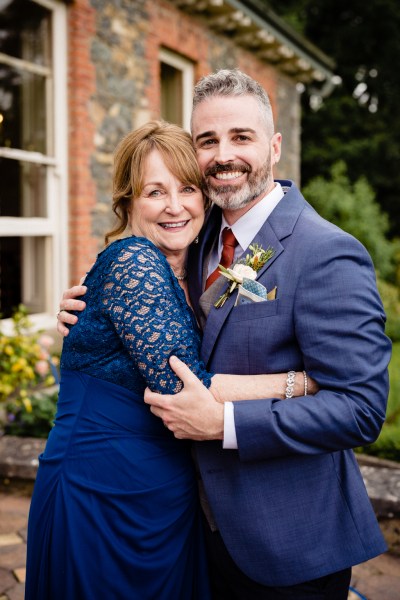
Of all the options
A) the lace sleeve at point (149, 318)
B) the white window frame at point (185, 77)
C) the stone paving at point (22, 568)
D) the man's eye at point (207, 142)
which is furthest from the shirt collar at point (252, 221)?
the white window frame at point (185, 77)

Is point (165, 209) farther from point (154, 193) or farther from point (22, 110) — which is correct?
point (22, 110)

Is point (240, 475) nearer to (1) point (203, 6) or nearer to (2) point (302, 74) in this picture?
(1) point (203, 6)

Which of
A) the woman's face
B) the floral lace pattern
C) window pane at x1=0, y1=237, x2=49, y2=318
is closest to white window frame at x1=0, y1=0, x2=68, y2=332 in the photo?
window pane at x1=0, y1=237, x2=49, y2=318

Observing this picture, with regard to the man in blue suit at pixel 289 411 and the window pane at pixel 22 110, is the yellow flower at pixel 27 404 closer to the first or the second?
the window pane at pixel 22 110

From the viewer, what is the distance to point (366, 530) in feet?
6.15

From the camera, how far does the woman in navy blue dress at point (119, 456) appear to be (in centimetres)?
177

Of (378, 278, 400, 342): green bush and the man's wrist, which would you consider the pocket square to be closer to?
the man's wrist

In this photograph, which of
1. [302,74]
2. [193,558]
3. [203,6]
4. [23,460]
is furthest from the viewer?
[302,74]

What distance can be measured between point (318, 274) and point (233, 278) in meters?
0.27

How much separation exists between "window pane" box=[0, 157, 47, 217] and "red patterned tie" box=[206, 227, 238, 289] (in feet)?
11.3

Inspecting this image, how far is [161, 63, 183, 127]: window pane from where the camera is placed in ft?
24.2

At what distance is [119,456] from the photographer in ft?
6.20

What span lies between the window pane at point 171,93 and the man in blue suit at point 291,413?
5.58 metres

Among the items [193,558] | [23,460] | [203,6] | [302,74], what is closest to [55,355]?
[23,460]
